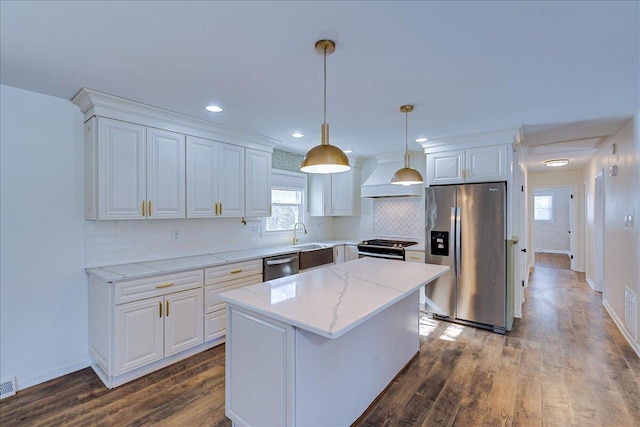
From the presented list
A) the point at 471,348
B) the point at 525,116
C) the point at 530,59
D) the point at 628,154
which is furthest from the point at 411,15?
the point at 628,154

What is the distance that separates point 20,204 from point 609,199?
6.48m

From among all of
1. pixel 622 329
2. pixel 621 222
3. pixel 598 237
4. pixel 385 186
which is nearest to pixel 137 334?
pixel 385 186

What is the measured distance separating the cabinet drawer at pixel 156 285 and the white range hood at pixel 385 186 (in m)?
2.91

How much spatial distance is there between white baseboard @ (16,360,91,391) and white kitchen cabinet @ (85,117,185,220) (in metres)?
1.33

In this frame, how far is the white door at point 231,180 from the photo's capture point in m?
3.50

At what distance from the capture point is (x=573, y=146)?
442 cm

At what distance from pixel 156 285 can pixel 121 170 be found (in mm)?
1068

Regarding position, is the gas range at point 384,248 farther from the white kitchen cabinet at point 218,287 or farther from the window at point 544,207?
the window at point 544,207

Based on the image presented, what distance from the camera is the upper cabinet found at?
2.60 m

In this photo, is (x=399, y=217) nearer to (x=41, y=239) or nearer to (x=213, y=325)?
(x=213, y=325)

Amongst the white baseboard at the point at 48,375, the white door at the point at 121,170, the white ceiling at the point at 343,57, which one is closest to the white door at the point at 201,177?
the white ceiling at the point at 343,57

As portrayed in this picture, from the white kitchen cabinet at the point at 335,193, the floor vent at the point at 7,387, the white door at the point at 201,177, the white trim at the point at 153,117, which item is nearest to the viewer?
the floor vent at the point at 7,387

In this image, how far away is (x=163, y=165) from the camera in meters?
3.00

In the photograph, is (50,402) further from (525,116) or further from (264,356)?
(525,116)
